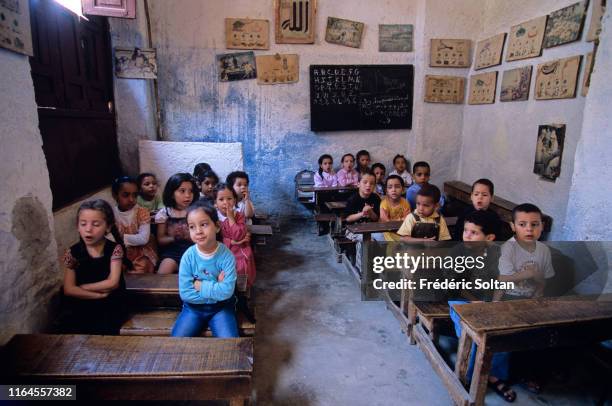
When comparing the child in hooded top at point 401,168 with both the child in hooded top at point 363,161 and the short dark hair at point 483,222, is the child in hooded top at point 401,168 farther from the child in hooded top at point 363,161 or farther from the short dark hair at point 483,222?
the short dark hair at point 483,222

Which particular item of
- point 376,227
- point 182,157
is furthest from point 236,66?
point 376,227

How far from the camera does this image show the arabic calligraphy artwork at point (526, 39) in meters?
4.34

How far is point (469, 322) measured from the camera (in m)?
1.92

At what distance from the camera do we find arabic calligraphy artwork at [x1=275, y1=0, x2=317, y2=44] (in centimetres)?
559

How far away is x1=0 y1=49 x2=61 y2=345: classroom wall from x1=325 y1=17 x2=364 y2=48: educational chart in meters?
4.49

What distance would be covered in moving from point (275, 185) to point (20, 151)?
425 centimetres

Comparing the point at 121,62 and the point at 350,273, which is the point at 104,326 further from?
the point at 121,62

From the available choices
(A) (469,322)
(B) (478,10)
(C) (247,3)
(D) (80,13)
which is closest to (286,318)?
(A) (469,322)

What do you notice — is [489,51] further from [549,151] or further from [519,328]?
[519,328]

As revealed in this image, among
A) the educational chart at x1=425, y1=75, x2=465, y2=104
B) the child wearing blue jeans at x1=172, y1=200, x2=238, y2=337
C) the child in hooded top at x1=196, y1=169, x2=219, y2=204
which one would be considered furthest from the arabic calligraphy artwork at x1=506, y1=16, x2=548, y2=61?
the child wearing blue jeans at x1=172, y1=200, x2=238, y2=337

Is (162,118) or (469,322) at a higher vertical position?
(162,118)

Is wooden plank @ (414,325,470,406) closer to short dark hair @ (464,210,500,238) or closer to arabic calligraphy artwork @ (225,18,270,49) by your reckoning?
short dark hair @ (464,210,500,238)

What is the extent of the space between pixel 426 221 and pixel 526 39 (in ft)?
10.2

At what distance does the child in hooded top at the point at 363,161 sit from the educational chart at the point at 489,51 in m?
2.19
